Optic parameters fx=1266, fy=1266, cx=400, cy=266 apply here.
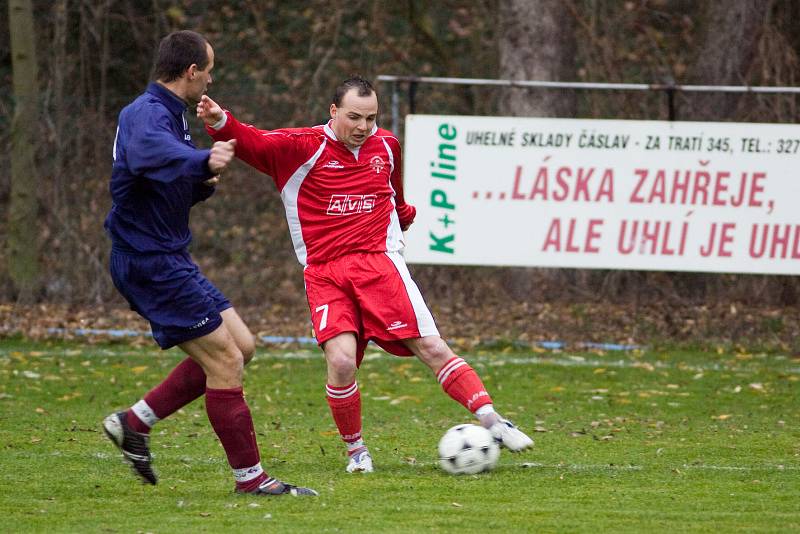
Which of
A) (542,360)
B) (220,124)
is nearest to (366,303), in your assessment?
(220,124)

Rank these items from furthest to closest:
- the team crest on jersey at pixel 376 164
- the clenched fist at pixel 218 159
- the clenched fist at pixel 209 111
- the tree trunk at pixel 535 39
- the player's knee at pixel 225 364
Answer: the tree trunk at pixel 535 39 → the team crest on jersey at pixel 376 164 → the clenched fist at pixel 209 111 → the player's knee at pixel 225 364 → the clenched fist at pixel 218 159

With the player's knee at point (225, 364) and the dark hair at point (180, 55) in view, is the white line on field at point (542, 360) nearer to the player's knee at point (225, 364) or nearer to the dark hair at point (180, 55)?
the player's knee at point (225, 364)

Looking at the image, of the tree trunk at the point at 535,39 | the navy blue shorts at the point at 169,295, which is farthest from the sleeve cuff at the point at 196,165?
the tree trunk at the point at 535,39

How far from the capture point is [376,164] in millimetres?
6703

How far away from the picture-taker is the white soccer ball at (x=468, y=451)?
244 inches

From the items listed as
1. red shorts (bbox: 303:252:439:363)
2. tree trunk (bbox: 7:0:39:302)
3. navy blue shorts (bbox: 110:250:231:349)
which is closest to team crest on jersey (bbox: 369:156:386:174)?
red shorts (bbox: 303:252:439:363)

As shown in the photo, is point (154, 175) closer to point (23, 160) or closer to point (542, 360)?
point (542, 360)

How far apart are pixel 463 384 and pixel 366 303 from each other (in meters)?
0.64

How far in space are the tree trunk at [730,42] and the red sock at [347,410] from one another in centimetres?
854

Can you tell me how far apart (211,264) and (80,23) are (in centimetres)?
320

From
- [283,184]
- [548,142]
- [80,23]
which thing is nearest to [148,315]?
[283,184]

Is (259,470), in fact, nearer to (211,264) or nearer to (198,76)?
(198,76)

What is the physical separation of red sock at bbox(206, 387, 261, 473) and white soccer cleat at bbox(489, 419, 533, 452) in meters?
1.23

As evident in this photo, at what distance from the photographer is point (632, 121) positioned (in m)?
11.8
